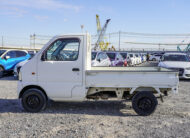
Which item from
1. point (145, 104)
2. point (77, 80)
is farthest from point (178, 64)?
point (77, 80)

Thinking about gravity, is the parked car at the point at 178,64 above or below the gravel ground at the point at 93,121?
above

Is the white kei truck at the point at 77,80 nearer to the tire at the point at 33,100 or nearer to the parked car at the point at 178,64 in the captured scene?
the tire at the point at 33,100

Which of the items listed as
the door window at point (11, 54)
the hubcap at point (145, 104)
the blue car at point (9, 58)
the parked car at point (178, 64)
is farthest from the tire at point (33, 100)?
the door window at point (11, 54)

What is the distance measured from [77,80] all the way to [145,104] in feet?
6.28

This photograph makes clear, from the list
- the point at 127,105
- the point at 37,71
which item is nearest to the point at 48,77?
the point at 37,71

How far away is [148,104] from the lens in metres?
5.10

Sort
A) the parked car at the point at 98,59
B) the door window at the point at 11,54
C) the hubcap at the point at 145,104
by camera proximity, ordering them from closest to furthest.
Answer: the hubcap at the point at 145,104 < the parked car at the point at 98,59 < the door window at the point at 11,54

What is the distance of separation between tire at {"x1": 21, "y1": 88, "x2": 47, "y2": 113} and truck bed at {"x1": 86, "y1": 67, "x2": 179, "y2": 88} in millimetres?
1333

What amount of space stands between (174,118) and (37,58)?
13.0 feet

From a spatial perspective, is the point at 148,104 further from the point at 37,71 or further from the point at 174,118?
the point at 37,71

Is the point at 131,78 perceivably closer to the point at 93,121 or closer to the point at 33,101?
the point at 93,121

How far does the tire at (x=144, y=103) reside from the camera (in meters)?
5.05

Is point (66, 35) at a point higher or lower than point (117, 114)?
higher

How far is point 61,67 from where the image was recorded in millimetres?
5109
